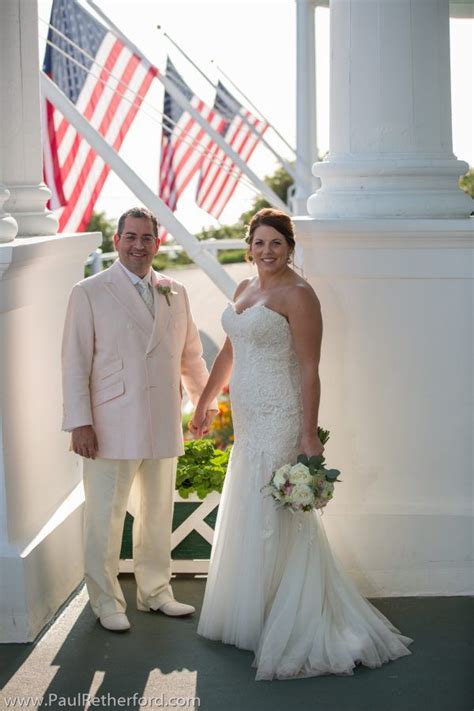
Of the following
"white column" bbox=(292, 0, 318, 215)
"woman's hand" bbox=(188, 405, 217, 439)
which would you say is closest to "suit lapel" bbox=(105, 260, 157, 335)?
"woman's hand" bbox=(188, 405, 217, 439)

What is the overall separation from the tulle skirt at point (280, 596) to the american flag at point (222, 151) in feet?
40.1

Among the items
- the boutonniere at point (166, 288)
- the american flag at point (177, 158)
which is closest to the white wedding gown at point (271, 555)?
the boutonniere at point (166, 288)

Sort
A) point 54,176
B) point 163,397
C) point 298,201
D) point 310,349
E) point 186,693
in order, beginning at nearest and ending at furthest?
point 186,693 < point 310,349 < point 163,397 < point 54,176 < point 298,201

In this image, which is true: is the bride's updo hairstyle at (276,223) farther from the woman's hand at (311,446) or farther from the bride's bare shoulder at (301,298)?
the woman's hand at (311,446)

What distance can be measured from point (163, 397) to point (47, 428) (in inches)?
33.6

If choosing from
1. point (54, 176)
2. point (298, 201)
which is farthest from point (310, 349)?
point (298, 201)

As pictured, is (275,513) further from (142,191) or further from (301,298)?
(142,191)

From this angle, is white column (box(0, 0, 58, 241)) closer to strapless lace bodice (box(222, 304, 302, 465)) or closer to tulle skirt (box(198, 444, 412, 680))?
strapless lace bodice (box(222, 304, 302, 465))

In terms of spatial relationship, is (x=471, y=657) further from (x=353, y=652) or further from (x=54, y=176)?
(x=54, y=176)

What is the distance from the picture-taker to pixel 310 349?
20.8ft

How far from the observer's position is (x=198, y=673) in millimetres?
6043

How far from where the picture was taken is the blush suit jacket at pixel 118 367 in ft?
21.5

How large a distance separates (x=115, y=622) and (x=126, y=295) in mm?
1647

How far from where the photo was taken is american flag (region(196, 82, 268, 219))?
1939 centimetres
